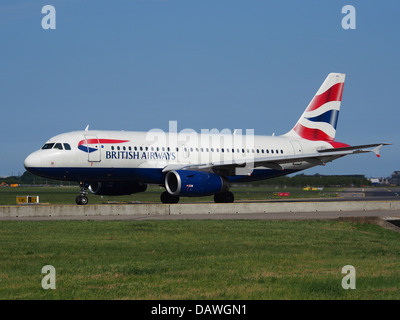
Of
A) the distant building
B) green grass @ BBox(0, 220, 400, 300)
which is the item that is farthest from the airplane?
the distant building

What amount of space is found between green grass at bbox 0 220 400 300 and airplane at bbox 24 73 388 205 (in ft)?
36.2

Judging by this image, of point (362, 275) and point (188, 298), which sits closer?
point (188, 298)

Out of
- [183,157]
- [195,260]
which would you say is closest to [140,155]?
[183,157]

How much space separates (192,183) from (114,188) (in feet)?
22.0

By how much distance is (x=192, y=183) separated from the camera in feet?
114

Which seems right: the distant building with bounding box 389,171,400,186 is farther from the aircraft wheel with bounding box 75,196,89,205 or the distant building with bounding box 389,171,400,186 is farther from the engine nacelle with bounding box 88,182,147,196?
the aircraft wheel with bounding box 75,196,89,205

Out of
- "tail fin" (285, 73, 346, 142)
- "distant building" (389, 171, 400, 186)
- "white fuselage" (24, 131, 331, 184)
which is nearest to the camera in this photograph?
"white fuselage" (24, 131, 331, 184)

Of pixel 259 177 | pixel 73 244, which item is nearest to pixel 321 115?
pixel 259 177

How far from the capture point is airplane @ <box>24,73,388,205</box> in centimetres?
3469

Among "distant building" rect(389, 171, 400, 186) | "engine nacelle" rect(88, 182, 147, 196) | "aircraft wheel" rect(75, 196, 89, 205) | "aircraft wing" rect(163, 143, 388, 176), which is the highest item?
"distant building" rect(389, 171, 400, 186)

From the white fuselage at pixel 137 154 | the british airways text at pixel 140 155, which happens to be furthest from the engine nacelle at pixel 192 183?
the british airways text at pixel 140 155

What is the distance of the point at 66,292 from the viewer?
36.2ft
